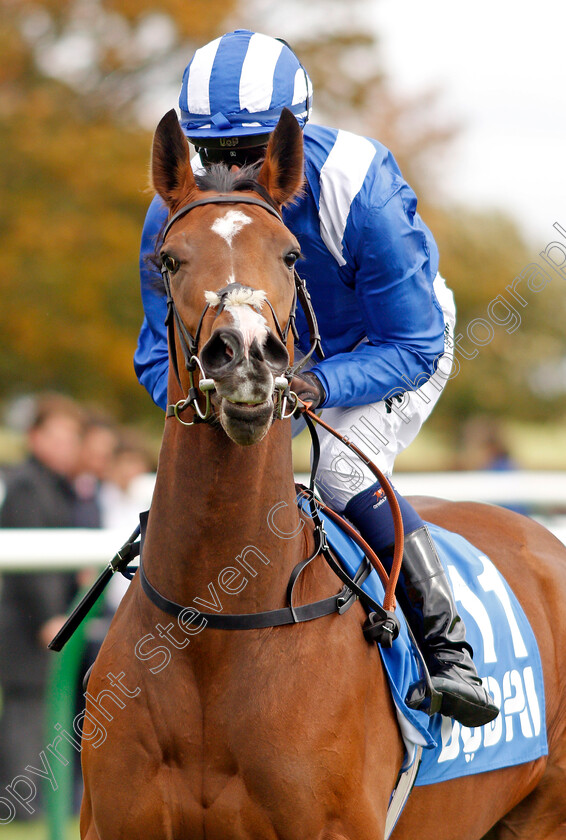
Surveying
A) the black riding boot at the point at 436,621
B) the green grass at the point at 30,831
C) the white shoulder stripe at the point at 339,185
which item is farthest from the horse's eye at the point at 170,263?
the green grass at the point at 30,831

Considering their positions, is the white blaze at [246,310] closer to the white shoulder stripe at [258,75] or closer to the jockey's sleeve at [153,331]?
the jockey's sleeve at [153,331]

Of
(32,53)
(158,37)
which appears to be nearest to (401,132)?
(158,37)

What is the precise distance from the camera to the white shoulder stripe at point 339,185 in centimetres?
293

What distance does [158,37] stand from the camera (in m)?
13.9

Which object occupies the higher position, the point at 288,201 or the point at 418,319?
the point at 288,201

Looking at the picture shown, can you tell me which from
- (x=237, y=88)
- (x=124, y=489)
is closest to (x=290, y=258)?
(x=237, y=88)

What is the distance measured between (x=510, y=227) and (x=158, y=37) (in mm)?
12776

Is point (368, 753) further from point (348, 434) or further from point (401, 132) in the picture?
point (401, 132)

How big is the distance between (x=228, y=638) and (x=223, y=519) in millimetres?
290

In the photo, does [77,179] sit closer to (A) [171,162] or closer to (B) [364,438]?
(B) [364,438]

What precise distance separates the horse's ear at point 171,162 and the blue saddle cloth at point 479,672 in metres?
1.01

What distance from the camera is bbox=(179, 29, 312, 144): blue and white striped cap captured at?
280 cm

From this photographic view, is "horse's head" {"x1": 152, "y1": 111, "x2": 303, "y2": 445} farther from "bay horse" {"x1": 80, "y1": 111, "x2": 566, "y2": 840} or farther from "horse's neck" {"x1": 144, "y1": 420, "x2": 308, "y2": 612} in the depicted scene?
"horse's neck" {"x1": 144, "y1": 420, "x2": 308, "y2": 612}

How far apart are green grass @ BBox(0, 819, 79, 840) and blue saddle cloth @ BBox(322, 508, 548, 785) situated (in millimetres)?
2594
